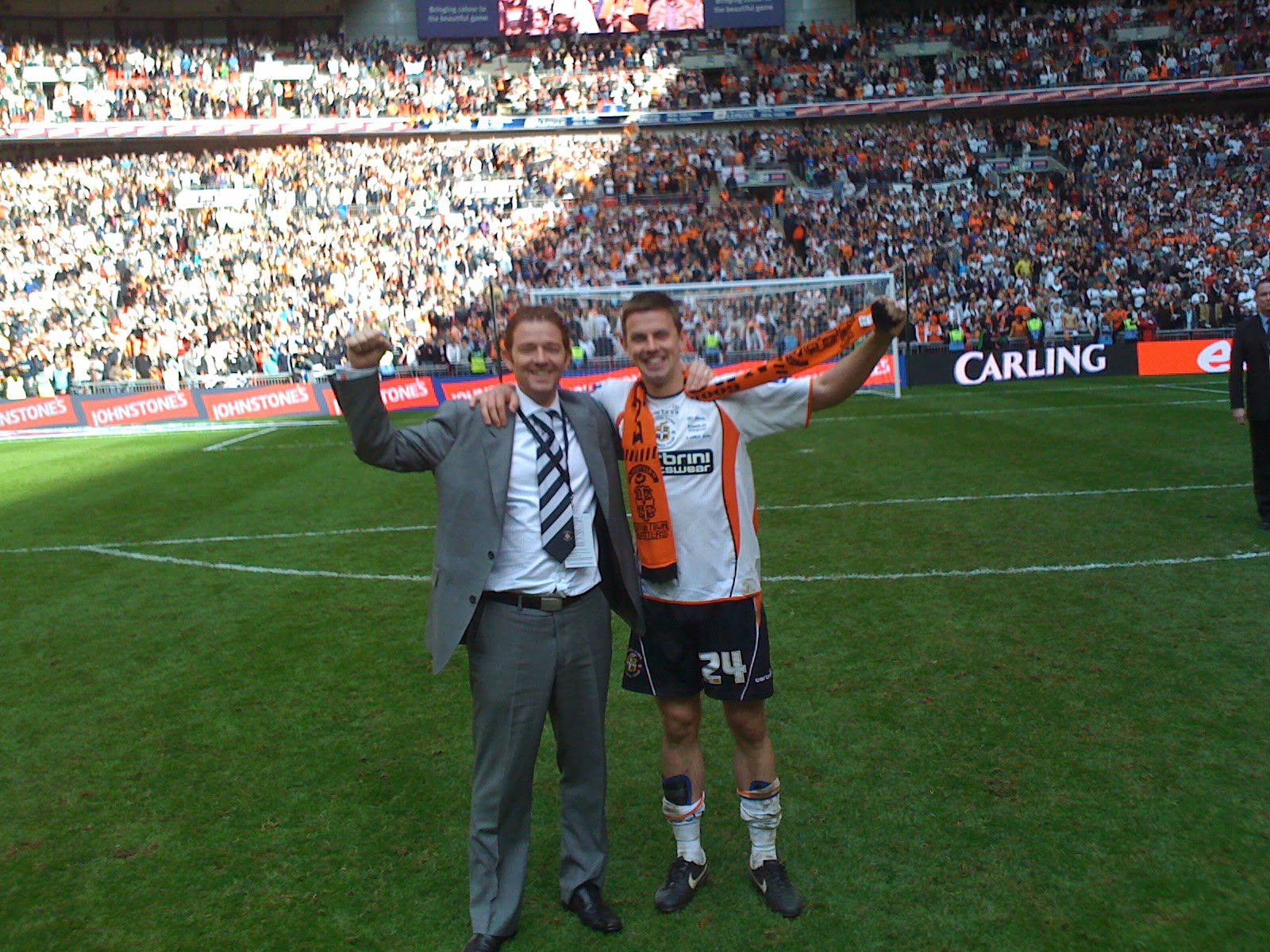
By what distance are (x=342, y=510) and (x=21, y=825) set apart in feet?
24.8

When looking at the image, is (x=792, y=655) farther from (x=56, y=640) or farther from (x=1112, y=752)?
(x=56, y=640)

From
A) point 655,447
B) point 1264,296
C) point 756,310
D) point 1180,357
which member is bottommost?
point 1180,357

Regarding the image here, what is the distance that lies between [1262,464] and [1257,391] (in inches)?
24.5

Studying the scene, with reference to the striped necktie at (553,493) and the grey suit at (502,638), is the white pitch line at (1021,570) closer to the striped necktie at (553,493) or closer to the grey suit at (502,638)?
the grey suit at (502,638)

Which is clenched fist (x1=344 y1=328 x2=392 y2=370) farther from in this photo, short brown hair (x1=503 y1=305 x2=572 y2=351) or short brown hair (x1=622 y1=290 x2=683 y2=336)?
short brown hair (x1=622 y1=290 x2=683 y2=336)

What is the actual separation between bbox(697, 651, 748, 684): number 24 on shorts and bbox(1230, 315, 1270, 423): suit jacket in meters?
6.98

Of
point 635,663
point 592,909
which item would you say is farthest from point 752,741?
point 592,909

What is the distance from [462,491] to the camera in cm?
360

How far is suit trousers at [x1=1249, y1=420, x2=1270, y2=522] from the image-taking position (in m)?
9.06

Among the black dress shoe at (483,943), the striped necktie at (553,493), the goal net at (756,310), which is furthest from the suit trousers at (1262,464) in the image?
the goal net at (756,310)

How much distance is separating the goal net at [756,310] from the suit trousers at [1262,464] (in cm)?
1307

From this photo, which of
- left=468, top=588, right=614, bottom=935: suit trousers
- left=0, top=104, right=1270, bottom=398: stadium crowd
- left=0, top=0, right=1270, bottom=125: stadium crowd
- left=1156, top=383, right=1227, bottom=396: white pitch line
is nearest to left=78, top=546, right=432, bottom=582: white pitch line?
left=468, top=588, right=614, bottom=935: suit trousers

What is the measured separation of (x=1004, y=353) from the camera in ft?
80.7

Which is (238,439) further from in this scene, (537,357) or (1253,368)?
(537,357)
